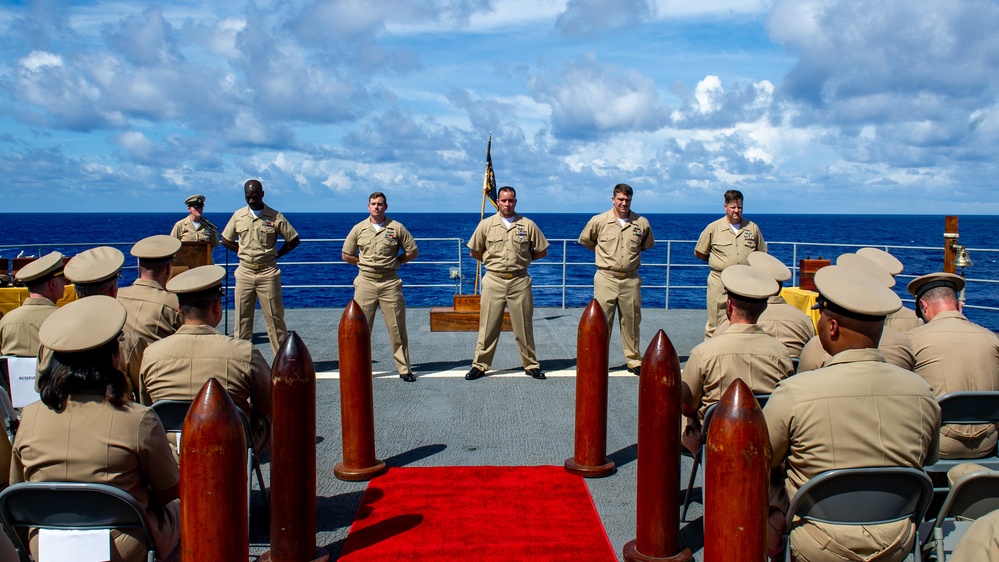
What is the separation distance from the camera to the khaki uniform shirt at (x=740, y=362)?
4141mm

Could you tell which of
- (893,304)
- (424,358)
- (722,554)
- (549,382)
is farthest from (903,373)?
(424,358)

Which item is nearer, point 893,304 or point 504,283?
point 893,304

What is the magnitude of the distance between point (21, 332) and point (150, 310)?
0.74 m

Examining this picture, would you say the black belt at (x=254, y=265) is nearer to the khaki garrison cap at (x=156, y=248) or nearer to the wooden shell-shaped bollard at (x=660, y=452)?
the khaki garrison cap at (x=156, y=248)

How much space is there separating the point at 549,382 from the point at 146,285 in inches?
158

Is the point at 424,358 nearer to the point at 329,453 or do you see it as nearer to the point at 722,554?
the point at 329,453

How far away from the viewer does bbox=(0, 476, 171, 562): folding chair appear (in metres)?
2.73

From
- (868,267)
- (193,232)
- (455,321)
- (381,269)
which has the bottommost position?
(455,321)

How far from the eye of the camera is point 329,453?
575 centimetres

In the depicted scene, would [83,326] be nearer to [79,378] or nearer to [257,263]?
[79,378]

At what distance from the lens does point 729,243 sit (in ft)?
29.1

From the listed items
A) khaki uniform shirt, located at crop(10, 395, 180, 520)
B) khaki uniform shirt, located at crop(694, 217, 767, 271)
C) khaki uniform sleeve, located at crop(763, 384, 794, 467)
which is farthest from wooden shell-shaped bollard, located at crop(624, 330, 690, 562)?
khaki uniform shirt, located at crop(694, 217, 767, 271)

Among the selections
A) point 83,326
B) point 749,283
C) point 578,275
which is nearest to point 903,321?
point 749,283

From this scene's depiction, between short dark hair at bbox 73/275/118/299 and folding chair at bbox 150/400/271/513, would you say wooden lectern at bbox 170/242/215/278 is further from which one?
folding chair at bbox 150/400/271/513
